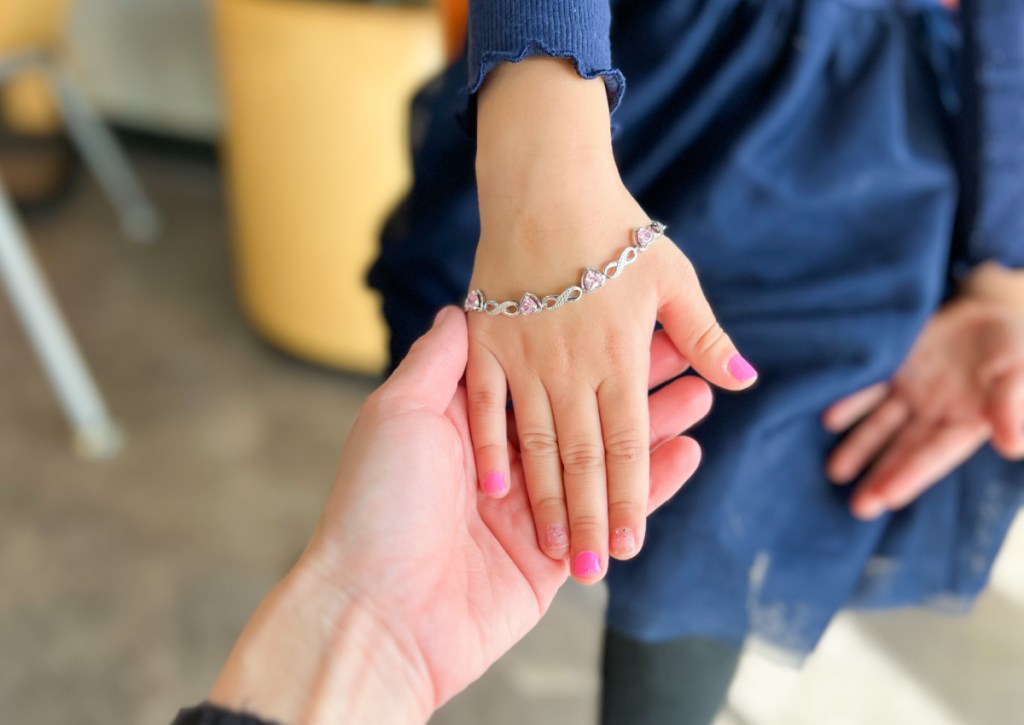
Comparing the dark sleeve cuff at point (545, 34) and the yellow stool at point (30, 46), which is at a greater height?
the dark sleeve cuff at point (545, 34)

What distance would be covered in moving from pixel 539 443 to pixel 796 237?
A: 0.25 metres

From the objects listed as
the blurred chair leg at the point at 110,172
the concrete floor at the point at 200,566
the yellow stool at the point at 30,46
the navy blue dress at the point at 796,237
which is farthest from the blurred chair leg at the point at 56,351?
the navy blue dress at the point at 796,237

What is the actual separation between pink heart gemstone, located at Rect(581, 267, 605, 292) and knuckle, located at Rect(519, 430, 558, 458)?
0.28 feet

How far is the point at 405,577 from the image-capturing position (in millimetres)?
422

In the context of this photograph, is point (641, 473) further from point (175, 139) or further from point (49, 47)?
point (175, 139)

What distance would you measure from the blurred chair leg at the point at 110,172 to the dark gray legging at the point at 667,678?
5.40ft

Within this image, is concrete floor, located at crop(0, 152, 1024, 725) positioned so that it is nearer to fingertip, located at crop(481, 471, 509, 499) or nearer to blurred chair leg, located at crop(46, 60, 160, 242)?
blurred chair leg, located at crop(46, 60, 160, 242)

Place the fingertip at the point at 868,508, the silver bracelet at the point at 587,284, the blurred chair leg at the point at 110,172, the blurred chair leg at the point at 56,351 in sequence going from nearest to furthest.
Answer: the silver bracelet at the point at 587,284, the fingertip at the point at 868,508, the blurred chair leg at the point at 56,351, the blurred chair leg at the point at 110,172

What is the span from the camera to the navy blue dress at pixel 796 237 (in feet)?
1.80

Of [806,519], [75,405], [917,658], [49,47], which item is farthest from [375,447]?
[49,47]

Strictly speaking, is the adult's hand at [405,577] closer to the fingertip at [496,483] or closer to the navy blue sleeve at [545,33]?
the fingertip at [496,483]

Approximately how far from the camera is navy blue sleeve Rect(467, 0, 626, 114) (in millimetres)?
463

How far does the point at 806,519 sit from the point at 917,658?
0.58 metres

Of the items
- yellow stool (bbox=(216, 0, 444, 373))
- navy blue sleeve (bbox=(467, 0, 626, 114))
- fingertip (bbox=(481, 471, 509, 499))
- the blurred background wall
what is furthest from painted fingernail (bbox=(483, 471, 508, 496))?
the blurred background wall
